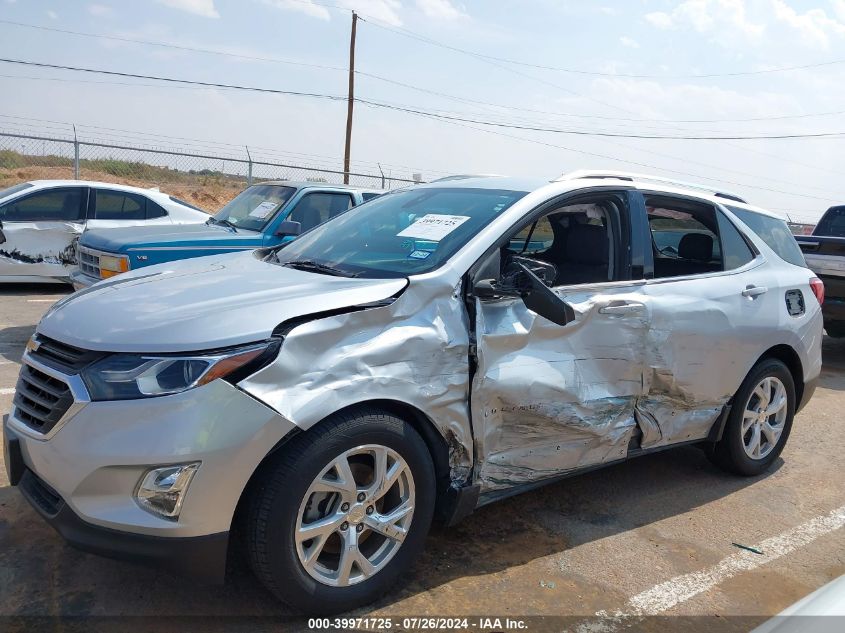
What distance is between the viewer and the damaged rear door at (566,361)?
10.9 feet

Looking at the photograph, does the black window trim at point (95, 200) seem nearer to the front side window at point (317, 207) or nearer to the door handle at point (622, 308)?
the front side window at point (317, 207)

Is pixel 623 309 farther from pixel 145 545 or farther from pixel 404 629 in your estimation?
pixel 145 545

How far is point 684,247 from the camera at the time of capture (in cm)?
490

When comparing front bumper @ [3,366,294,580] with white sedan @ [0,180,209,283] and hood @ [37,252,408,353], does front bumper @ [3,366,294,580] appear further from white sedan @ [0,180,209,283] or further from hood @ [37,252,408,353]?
white sedan @ [0,180,209,283]

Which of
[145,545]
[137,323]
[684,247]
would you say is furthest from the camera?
[684,247]

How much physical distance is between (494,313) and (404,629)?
1365mm

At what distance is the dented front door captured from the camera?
10.9 feet

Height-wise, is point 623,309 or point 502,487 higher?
point 623,309

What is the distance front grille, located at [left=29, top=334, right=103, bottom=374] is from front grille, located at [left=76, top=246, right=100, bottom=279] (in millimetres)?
4386

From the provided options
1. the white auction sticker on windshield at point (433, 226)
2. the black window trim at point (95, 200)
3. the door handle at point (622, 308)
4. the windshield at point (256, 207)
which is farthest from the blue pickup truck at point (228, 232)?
the door handle at point (622, 308)

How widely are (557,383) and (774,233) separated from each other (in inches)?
100

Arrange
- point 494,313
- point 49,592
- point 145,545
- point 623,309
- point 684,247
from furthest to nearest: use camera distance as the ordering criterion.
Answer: point 684,247, point 623,309, point 494,313, point 49,592, point 145,545

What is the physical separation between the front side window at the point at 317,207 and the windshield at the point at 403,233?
3.81 metres

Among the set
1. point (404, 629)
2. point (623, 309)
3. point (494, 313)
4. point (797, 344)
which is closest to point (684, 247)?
point (797, 344)
